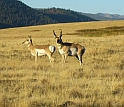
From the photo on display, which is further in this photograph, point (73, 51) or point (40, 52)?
point (40, 52)

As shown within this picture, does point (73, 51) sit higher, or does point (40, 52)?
point (73, 51)

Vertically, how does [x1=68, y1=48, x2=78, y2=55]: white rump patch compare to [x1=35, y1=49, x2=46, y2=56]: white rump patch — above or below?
above

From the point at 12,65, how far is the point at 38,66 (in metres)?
1.34

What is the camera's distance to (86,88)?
9.99 meters

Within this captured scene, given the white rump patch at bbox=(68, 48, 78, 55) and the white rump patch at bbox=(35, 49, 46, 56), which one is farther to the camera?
the white rump patch at bbox=(35, 49, 46, 56)

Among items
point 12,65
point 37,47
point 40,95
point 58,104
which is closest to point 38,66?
point 12,65

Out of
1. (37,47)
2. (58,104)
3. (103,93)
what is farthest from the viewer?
(37,47)

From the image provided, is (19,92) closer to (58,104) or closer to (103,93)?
(58,104)

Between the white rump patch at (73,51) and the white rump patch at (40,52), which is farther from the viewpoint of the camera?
the white rump patch at (40,52)

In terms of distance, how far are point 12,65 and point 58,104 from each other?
8.40m

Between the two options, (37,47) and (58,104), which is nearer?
(58,104)

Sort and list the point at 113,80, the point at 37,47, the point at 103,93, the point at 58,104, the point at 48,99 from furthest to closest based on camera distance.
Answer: the point at 37,47
the point at 113,80
the point at 103,93
the point at 48,99
the point at 58,104

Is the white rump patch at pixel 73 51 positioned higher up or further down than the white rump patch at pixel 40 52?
higher up

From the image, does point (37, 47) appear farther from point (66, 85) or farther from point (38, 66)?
point (66, 85)
